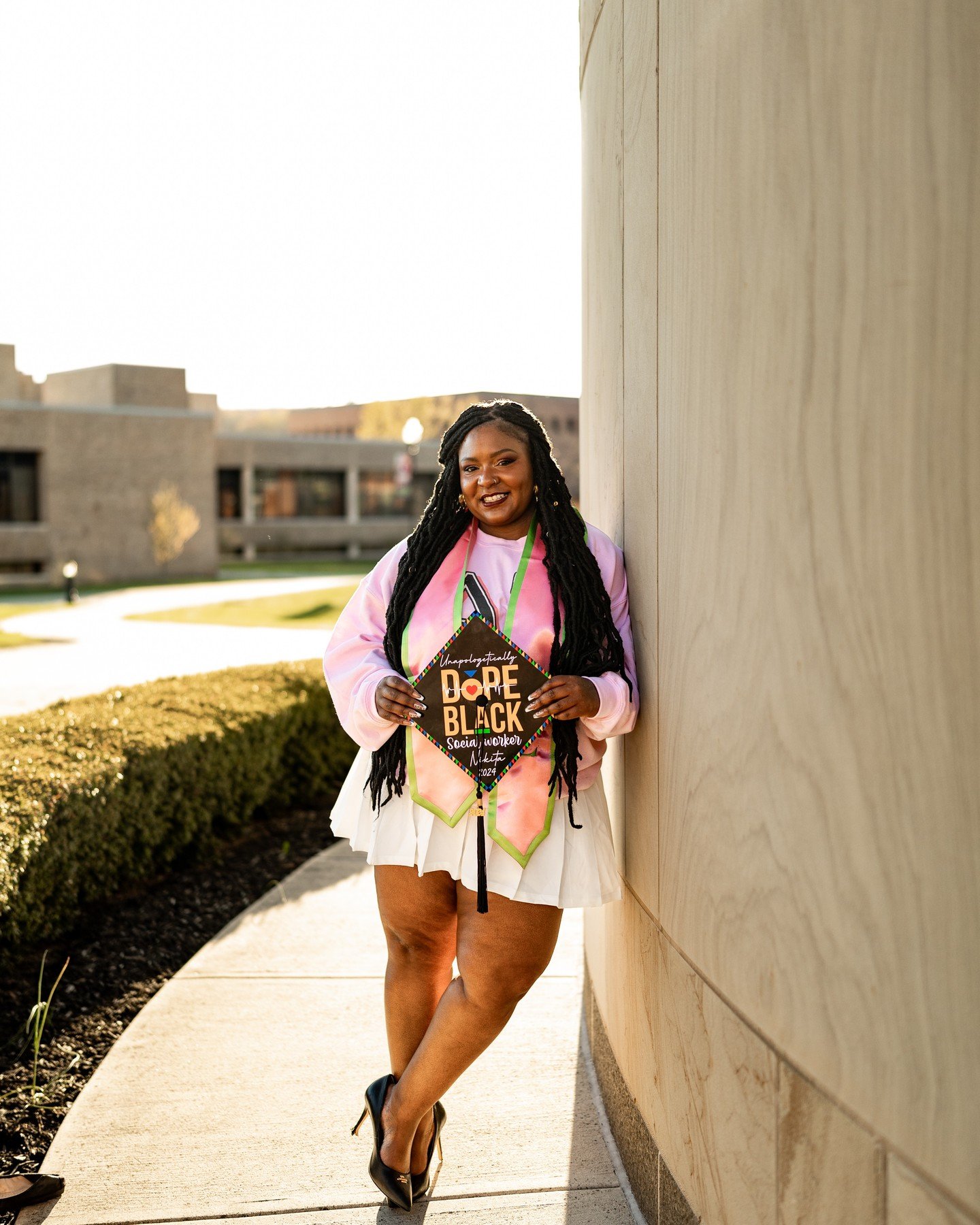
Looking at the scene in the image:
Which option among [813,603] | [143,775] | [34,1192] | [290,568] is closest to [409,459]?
[290,568]

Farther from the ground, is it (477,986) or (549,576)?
(549,576)

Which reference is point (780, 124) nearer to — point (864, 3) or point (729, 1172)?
point (864, 3)

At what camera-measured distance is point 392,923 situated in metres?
2.98

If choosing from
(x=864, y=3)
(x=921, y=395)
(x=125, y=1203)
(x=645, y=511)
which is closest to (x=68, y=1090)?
(x=125, y=1203)

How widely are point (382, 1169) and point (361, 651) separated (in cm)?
132

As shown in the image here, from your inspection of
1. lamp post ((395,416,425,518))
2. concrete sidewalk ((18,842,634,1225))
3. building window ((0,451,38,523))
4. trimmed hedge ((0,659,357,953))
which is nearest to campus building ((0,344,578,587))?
building window ((0,451,38,523))

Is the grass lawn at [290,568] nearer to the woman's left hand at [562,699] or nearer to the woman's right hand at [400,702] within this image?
the woman's right hand at [400,702]

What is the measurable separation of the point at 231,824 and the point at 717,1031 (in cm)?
477

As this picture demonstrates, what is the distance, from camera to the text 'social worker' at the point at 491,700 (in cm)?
265

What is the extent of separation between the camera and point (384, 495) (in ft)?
172

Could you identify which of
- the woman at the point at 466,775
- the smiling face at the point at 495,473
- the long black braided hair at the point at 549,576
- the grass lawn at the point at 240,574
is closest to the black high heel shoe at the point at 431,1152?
the woman at the point at 466,775

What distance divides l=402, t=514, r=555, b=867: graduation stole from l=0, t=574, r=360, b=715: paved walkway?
6375mm

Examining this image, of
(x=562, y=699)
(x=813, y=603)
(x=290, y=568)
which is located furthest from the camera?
(x=290, y=568)

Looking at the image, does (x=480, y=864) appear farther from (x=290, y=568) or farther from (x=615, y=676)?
(x=290, y=568)
